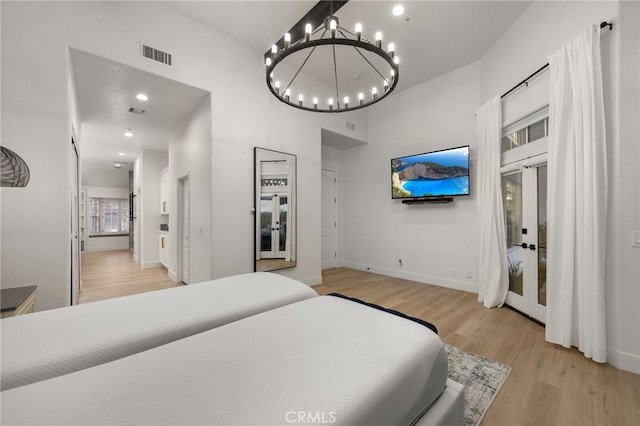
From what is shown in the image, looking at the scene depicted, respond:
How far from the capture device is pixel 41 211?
2.23 metres

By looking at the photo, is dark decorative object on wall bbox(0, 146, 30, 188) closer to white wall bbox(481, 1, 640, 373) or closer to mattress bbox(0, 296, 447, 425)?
mattress bbox(0, 296, 447, 425)

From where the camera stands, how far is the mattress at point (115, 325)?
943mm

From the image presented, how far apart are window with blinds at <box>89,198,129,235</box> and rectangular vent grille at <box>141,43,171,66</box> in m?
9.37

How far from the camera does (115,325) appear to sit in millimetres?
1216

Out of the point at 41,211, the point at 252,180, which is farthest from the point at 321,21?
the point at 41,211

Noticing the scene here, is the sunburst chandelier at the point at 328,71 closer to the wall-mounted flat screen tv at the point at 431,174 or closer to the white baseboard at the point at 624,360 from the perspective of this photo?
the wall-mounted flat screen tv at the point at 431,174

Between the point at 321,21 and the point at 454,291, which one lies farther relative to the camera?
the point at 454,291

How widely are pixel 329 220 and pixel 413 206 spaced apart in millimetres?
1968

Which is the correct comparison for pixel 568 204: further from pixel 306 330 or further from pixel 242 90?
pixel 242 90

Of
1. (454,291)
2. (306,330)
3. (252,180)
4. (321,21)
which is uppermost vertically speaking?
(321,21)

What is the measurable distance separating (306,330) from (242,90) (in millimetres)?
3503

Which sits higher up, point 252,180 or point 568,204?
point 252,180

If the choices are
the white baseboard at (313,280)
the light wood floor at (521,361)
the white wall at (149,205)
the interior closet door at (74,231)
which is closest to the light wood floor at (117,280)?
the light wood floor at (521,361)

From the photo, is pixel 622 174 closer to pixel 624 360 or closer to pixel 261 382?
pixel 624 360
